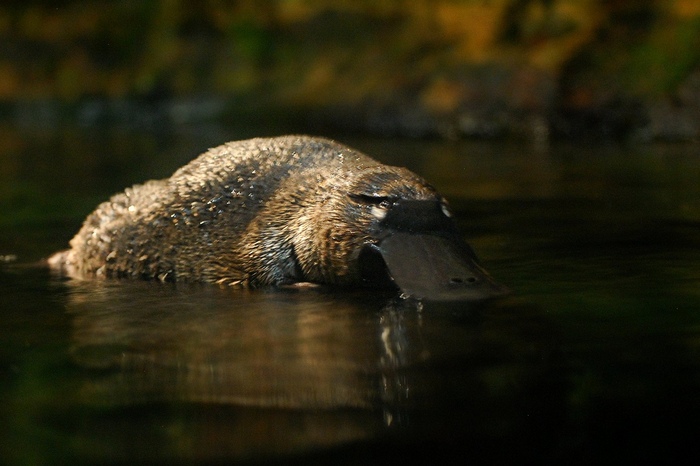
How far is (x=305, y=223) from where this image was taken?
4660 millimetres

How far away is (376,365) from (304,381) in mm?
268

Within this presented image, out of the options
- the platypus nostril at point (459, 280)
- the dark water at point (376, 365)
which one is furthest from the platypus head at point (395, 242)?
the dark water at point (376, 365)

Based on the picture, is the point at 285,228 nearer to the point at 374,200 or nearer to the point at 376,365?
the point at 374,200

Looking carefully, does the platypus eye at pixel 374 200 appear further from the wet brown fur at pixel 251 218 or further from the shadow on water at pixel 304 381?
the shadow on water at pixel 304 381

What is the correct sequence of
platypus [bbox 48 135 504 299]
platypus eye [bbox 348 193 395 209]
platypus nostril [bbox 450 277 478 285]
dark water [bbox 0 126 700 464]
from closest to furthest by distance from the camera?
dark water [bbox 0 126 700 464] < platypus nostril [bbox 450 277 478 285] < platypus [bbox 48 135 504 299] < platypus eye [bbox 348 193 395 209]

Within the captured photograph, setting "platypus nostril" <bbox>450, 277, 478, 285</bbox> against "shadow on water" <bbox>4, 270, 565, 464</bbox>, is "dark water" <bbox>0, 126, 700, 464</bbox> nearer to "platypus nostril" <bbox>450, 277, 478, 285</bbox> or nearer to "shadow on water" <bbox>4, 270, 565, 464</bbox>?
"shadow on water" <bbox>4, 270, 565, 464</bbox>

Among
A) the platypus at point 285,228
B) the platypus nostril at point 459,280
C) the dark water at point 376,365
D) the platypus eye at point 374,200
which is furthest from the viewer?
the platypus eye at point 374,200

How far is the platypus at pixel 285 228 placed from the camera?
14.1 ft

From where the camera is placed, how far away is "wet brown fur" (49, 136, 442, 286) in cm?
452

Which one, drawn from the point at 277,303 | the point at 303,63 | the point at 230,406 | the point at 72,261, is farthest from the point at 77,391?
the point at 303,63

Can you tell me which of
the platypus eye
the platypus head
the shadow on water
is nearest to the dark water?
the shadow on water

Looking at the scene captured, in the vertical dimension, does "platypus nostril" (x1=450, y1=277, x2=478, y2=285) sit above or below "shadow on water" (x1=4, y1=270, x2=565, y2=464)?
above

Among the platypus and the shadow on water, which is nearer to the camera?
the shadow on water

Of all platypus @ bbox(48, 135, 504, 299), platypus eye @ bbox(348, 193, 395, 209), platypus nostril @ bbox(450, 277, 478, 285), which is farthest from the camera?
platypus eye @ bbox(348, 193, 395, 209)
